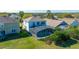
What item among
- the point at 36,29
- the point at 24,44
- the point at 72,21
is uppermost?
the point at 72,21

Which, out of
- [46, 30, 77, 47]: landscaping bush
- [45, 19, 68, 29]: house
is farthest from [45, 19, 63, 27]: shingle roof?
[46, 30, 77, 47]: landscaping bush

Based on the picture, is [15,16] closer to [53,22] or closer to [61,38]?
[53,22]

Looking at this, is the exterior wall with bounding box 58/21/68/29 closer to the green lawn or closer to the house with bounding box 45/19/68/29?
the house with bounding box 45/19/68/29

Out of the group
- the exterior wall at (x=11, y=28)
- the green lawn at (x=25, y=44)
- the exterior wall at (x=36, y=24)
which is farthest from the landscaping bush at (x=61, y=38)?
the exterior wall at (x=11, y=28)

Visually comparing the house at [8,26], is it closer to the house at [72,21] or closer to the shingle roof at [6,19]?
the shingle roof at [6,19]

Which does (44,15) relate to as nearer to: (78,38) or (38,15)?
(38,15)

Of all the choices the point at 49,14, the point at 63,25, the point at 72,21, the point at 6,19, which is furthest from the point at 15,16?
the point at 72,21
